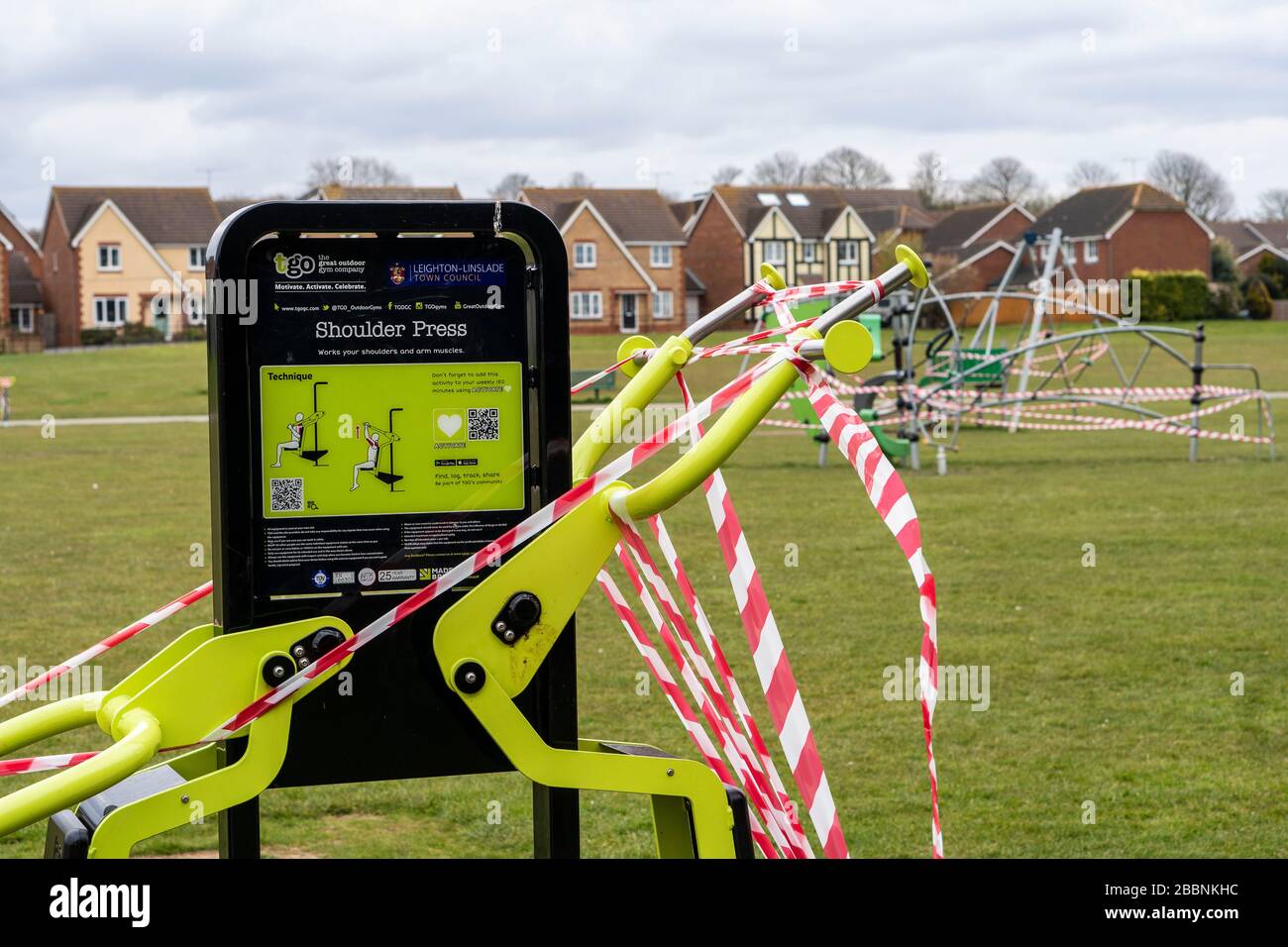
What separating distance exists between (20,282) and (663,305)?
100 ft

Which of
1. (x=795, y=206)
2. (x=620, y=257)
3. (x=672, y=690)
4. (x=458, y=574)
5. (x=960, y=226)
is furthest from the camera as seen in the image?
(x=960, y=226)

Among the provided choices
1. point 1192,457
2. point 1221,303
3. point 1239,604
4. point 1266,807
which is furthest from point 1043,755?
point 1221,303

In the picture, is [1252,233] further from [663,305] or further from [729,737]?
[729,737]

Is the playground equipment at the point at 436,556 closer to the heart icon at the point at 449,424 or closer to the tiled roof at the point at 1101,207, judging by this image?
the heart icon at the point at 449,424

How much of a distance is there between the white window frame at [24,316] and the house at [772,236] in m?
32.5

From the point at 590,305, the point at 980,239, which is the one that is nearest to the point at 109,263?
the point at 590,305

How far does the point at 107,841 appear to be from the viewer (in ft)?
9.02

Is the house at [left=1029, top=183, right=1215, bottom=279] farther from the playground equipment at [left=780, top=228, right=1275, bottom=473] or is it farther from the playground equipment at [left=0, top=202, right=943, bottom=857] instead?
the playground equipment at [left=0, top=202, right=943, bottom=857]

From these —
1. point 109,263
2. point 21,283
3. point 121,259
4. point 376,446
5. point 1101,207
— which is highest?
point 1101,207

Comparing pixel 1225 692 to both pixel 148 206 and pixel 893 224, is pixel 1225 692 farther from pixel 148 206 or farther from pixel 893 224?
pixel 893 224

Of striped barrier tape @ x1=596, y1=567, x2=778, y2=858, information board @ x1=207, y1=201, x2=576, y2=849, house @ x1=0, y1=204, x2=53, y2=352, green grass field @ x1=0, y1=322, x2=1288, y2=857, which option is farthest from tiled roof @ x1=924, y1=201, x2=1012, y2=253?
information board @ x1=207, y1=201, x2=576, y2=849

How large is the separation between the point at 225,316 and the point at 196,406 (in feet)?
120

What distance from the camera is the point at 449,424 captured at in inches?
121
